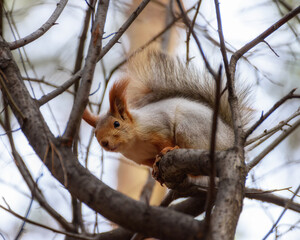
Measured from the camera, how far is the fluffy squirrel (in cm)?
194

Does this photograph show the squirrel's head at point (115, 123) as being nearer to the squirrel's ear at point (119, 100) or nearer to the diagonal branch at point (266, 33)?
the squirrel's ear at point (119, 100)

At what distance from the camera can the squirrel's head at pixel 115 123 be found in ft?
6.42

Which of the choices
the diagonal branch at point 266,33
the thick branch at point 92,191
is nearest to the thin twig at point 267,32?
the diagonal branch at point 266,33

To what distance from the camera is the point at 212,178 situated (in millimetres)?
890

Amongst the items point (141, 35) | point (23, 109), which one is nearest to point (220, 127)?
point (23, 109)

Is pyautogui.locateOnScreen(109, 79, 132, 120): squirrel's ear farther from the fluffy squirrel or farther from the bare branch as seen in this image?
the bare branch

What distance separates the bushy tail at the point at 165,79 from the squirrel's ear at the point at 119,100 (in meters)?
0.15

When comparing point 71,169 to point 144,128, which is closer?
point 71,169

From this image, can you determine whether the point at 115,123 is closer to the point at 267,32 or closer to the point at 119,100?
the point at 119,100

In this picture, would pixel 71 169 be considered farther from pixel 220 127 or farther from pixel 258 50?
pixel 258 50

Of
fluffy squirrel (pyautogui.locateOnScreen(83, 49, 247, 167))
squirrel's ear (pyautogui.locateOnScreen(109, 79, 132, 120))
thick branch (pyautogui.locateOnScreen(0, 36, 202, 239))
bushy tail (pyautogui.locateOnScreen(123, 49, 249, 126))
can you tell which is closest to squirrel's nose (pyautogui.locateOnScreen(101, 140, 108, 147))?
fluffy squirrel (pyautogui.locateOnScreen(83, 49, 247, 167))

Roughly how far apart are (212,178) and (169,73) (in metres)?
1.43

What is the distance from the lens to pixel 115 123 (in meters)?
2.00

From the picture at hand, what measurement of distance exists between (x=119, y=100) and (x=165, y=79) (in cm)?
34
